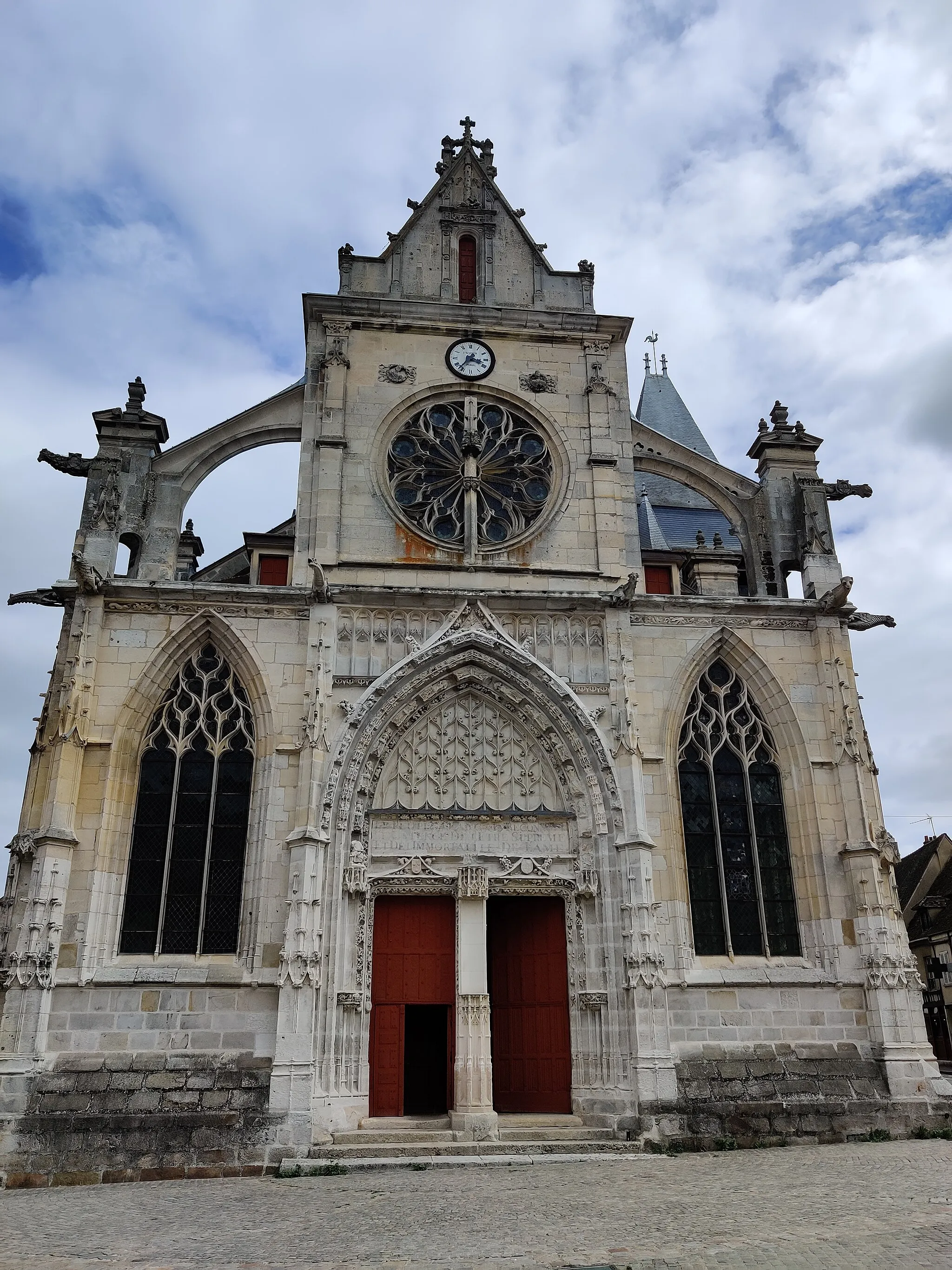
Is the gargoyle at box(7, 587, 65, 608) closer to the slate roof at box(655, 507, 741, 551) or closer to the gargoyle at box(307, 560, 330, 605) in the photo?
the gargoyle at box(307, 560, 330, 605)

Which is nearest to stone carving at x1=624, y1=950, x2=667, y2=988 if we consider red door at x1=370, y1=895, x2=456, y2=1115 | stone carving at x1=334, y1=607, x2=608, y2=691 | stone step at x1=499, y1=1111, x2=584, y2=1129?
stone step at x1=499, y1=1111, x2=584, y2=1129

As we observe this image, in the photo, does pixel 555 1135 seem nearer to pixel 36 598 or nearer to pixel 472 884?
pixel 472 884

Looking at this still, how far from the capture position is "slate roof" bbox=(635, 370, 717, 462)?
27078 millimetres

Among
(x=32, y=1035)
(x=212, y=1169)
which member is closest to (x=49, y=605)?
(x=32, y=1035)

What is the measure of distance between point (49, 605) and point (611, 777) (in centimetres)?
867

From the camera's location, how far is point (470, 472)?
15.4 m

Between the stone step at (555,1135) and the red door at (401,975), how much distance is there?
1485 millimetres

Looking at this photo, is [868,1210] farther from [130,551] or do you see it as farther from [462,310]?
[462,310]

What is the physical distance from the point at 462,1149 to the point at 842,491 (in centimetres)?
1179

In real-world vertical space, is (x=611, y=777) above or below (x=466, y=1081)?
above

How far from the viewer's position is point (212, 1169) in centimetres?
1095

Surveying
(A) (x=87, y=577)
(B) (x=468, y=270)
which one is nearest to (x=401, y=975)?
(A) (x=87, y=577)

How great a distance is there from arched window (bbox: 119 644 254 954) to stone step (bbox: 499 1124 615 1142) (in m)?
4.15

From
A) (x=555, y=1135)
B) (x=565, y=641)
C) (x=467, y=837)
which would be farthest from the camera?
(x=565, y=641)
